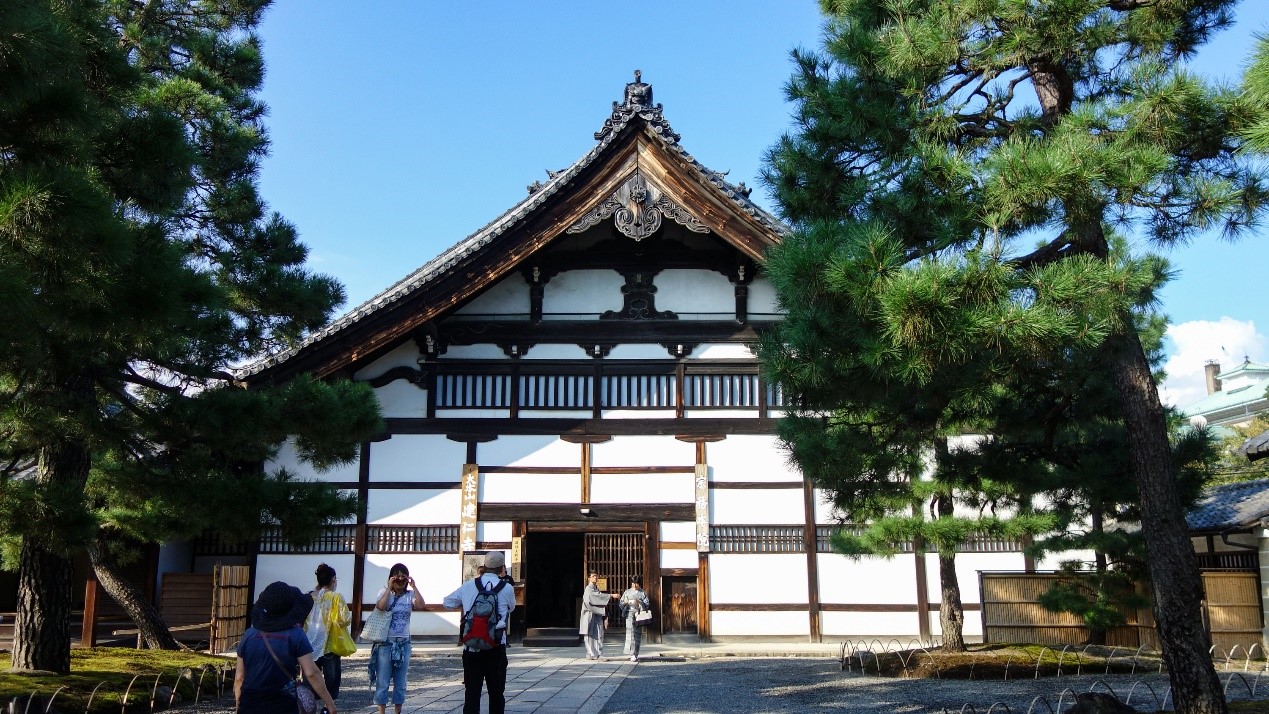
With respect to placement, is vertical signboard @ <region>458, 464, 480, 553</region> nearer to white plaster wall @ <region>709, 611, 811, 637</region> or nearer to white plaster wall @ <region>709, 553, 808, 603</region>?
white plaster wall @ <region>709, 553, 808, 603</region>

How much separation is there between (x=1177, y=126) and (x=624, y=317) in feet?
34.4

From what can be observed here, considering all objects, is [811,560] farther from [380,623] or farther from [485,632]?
[485,632]

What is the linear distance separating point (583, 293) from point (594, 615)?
211 inches

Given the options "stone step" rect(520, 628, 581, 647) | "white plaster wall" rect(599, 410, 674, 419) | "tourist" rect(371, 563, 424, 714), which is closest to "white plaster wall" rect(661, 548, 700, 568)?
"stone step" rect(520, 628, 581, 647)

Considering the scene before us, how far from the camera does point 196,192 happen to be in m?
10.4

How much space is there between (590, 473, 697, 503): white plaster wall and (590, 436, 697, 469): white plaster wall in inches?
7.0

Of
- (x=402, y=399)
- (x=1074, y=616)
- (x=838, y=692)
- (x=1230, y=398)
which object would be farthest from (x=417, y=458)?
(x=1230, y=398)

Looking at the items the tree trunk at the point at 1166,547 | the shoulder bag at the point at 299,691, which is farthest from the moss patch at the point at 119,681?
the tree trunk at the point at 1166,547

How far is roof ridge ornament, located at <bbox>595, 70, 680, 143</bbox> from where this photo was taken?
1541 centimetres

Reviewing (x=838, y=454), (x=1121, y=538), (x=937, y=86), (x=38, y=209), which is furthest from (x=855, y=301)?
(x=1121, y=538)

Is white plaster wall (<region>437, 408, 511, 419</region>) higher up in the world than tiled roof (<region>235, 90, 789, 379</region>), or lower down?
lower down

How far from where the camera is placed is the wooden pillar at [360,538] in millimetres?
15000

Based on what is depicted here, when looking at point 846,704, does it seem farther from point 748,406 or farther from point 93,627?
point 93,627

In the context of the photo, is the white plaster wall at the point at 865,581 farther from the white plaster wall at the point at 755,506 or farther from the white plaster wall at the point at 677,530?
the white plaster wall at the point at 677,530
